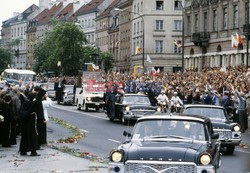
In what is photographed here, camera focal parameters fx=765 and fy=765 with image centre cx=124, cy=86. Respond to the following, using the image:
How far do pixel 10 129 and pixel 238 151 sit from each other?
287 inches

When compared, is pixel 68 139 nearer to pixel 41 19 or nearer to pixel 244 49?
pixel 244 49

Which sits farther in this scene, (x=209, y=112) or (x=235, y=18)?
(x=235, y=18)

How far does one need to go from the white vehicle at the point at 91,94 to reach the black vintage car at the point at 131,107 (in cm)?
1158

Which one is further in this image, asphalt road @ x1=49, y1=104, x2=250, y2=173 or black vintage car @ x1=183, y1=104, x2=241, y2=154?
black vintage car @ x1=183, y1=104, x2=241, y2=154

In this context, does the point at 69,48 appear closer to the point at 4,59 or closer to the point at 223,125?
the point at 4,59

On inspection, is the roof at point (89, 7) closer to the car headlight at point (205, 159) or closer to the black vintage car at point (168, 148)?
the black vintage car at point (168, 148)

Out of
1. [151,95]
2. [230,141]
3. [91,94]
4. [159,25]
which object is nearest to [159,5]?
[159,25]

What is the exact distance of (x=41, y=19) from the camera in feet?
566

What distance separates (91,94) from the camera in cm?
5041

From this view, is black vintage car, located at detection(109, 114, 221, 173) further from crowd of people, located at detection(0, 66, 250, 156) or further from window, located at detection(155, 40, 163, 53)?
window, located at detection(155, 40, 163, 53)

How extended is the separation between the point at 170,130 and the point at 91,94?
3552cm

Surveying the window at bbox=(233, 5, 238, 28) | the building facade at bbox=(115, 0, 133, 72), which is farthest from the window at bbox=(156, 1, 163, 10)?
the window at bbox=(233, 5, 238, 28)

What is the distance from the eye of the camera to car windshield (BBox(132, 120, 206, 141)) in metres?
14.9

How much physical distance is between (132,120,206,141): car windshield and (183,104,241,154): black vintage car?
7804mm
